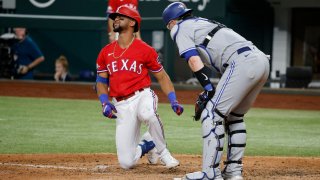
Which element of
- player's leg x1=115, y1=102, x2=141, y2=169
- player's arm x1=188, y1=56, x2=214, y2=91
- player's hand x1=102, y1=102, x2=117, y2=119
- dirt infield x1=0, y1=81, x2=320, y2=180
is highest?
player's arm x1=188, y1=56, x2=214, y2=91

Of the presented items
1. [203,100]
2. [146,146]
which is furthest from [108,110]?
[203,100]

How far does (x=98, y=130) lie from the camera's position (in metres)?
10.4

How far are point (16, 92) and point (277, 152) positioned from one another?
26.2 feet

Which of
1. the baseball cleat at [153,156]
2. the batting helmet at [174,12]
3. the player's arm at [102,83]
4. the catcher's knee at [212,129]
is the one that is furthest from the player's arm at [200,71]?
the baseball cleat at [153,156]

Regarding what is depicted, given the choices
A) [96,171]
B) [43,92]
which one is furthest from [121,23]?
[43,92]

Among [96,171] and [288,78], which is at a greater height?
[96,171]

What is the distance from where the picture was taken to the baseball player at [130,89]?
6.68 meters

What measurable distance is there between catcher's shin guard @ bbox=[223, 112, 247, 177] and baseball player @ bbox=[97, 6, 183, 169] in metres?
0.58

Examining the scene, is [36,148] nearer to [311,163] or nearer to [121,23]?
[121,23]

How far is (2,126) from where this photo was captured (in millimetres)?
10445

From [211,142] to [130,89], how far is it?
112 centimetres

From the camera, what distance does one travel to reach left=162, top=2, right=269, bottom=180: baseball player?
5898 millimetres

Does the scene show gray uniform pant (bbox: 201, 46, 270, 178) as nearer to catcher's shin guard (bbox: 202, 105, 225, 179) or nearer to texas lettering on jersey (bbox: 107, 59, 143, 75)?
catcher's shin guard (bbox: 202, 105, 225, 179)

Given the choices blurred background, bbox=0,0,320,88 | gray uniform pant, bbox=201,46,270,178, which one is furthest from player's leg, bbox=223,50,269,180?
blurred background, bbox=0,0,320,88
